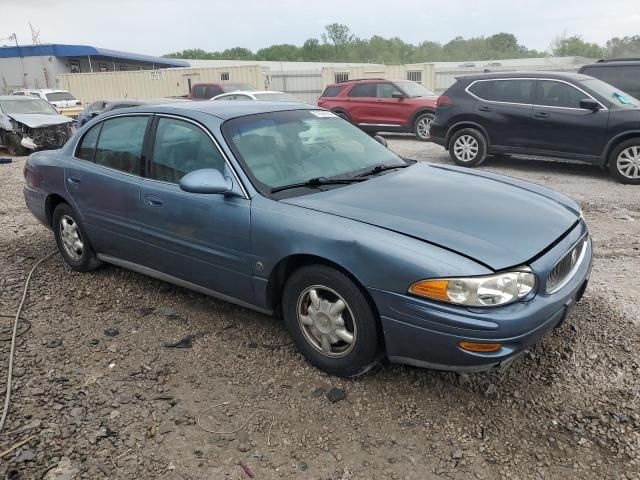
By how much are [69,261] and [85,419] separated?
246cm

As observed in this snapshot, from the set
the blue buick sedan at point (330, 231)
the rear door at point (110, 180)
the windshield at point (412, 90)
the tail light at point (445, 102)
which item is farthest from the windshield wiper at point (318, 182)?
the windshield at point (412, 90)

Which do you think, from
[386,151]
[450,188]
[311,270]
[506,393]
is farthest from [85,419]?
[386,151]

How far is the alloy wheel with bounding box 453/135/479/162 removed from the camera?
30.6ft

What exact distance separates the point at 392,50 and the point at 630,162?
95.4 metres

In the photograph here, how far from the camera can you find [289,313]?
3.21 m

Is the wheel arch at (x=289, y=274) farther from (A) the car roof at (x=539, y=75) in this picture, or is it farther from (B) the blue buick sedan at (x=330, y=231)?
(A) the car roof at (x=539, y=75)

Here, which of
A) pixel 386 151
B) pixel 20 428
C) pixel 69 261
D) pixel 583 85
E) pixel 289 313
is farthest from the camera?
pixel 583 85

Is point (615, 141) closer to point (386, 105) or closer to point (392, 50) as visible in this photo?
point (386, 105)

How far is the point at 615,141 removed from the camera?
7.90m

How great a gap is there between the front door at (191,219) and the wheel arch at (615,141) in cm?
684

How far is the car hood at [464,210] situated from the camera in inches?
105

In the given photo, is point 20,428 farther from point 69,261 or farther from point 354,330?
point 69,261

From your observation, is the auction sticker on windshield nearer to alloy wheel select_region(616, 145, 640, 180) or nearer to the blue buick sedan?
the blue buick sedan

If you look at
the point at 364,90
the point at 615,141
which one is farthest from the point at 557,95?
the point at 364,90
